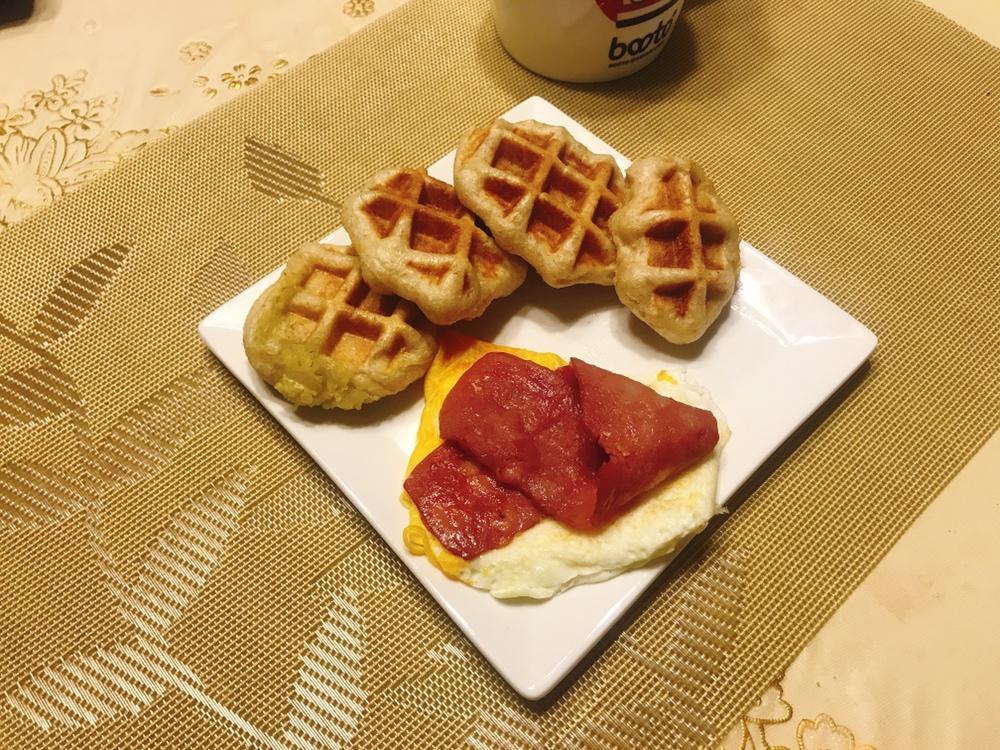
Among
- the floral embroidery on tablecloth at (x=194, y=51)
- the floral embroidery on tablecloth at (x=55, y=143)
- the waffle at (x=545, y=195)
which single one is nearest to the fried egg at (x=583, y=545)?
the waffle at (x=545, y=195)

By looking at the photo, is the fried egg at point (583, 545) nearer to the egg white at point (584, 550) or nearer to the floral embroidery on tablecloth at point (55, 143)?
the egg white at point (584, 550)

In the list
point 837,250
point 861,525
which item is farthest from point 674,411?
point 837,250

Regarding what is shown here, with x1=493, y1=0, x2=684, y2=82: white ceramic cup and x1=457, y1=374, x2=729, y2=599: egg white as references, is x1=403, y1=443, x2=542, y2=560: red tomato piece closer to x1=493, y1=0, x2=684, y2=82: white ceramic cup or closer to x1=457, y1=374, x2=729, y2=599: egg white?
x1=457, y1=374, x2=729, y2=599: egg white

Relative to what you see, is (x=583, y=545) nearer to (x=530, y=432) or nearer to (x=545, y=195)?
(x=530, y=432)

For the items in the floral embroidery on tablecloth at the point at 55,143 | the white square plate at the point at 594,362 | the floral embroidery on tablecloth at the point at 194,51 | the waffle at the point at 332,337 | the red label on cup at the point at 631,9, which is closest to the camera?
the white square plate at the point at 594,362

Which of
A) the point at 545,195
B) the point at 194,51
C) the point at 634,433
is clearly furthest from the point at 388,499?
the point at 194,51

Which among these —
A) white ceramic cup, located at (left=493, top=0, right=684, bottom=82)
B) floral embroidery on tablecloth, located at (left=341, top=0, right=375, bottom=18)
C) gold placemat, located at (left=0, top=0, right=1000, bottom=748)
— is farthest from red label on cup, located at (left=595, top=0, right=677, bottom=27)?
floral embroidery on tablecloth, located at (left=341, top=0, right=375, bottom=18)
